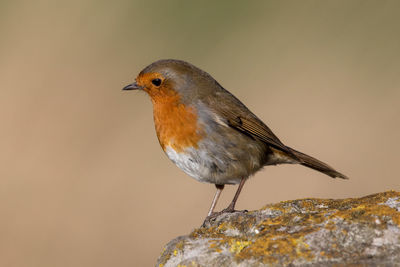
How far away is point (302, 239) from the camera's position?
303 cm

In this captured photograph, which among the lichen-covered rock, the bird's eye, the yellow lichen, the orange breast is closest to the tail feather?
the orange breast

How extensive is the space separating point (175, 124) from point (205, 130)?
23 cm

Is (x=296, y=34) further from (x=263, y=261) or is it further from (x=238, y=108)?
(x=263, y=261)

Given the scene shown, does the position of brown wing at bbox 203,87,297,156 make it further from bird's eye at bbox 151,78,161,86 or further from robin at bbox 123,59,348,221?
bird's eye at bbox 151,78,161,86

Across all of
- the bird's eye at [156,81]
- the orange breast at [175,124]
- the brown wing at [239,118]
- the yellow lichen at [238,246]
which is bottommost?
the yellow lichen at [238,246]

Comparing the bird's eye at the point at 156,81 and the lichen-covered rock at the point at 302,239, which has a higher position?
the bird's eye at the point at 156,81

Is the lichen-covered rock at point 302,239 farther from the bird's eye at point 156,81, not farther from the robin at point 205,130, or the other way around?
the bird's eye at point 156,81

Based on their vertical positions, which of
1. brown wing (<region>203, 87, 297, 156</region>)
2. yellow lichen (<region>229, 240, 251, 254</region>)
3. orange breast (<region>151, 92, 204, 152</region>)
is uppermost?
brown wing (<region>203, 87, 297, 156</region>)

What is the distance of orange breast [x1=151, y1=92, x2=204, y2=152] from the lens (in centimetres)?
456

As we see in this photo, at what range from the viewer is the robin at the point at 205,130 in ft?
15.0

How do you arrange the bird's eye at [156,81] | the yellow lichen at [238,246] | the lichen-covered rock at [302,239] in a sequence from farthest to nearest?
the bird's eye at [156,81], the yellow lichen at [238,246], the lichen-covered rock at [302,239]

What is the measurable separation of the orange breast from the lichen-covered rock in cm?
102

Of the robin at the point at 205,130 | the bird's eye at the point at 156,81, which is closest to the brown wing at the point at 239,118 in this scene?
the robin at the point at 205,130

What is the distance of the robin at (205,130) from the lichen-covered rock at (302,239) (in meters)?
0.98
